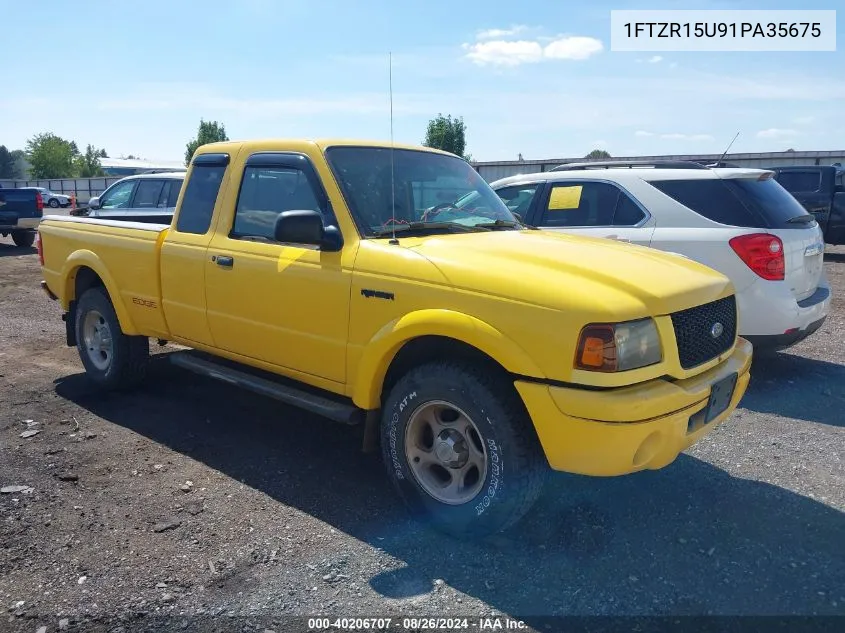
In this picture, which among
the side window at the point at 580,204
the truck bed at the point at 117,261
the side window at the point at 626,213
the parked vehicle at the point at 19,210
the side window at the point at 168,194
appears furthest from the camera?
the parked vehicle at the point at 19,210

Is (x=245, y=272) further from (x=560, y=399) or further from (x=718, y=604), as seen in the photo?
(x=718, y=604)

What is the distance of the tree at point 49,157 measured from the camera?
281ft

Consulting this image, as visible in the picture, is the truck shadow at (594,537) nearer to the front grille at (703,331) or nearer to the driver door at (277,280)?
the driver door at (277,280)

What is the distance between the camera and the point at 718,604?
294 cm

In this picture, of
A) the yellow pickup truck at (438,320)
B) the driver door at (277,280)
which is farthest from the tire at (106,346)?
the driver door at (277,280)

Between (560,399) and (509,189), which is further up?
(509,189)

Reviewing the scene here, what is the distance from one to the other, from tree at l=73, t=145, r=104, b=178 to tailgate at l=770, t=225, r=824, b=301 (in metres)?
94.8

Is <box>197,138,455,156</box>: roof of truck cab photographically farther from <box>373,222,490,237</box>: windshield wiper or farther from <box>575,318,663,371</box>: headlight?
<box>575,318,663,371</box>: headlight

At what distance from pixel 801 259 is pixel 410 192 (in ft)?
11.1

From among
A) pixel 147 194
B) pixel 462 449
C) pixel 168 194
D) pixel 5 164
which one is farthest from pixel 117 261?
pixel 5 164

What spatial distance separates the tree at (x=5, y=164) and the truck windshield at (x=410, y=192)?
11358 cm

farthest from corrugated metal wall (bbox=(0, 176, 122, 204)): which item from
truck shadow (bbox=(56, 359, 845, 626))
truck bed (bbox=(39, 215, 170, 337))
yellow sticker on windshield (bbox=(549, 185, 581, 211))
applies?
truck shadow (bbox=(56, 359, 845, 626))

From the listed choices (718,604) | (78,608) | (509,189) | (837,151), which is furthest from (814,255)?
(837,151)

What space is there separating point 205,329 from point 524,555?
2638mm
